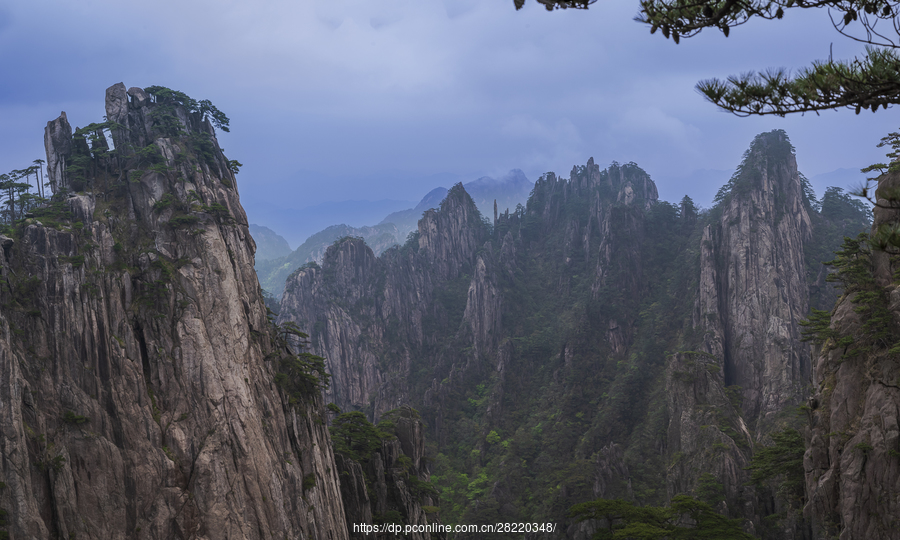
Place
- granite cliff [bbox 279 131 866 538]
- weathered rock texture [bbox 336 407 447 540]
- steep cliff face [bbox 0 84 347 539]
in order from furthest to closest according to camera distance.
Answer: granite cliff [bbox 279 131 866 538]
weathered rock texture [bbox 336 407 447 540]
steep cliff face [bbox 0 84 347 539]

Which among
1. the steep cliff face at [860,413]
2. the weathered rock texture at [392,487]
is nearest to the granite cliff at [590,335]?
the steep cliff face at [860,413]

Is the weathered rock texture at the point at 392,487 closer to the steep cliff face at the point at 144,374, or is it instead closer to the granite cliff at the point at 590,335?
the steep cliff face at the point at 144,374

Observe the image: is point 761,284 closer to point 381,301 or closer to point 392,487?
point 392,487

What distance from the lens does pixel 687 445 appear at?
49406 mm

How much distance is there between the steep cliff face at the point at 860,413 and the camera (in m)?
22.6

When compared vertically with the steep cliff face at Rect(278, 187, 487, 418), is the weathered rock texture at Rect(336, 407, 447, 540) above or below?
below

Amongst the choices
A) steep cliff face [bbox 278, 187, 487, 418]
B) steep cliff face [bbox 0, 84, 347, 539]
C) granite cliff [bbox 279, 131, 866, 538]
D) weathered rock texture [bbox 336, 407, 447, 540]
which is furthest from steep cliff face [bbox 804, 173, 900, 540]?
steep cliff face [bbox 278, 187, 487, 418]

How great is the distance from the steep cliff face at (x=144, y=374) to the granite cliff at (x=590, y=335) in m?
21.1

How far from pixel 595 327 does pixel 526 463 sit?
2450 centimetres

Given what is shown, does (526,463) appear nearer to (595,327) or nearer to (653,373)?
(653,373)

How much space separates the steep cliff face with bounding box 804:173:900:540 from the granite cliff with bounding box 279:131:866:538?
291 inches

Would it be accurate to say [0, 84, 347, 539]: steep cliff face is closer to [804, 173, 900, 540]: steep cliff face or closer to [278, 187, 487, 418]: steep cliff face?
[804, 173, 900, 540]: steep cliff face

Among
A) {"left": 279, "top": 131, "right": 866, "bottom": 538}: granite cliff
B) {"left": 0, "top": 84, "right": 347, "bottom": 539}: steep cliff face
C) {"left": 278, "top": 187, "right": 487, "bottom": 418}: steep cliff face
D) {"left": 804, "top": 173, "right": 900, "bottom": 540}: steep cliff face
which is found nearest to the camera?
{"left": 804, "top": 173, "right": 900, "bottom": 540}: steep cliff face

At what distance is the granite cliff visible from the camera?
52.1 m
